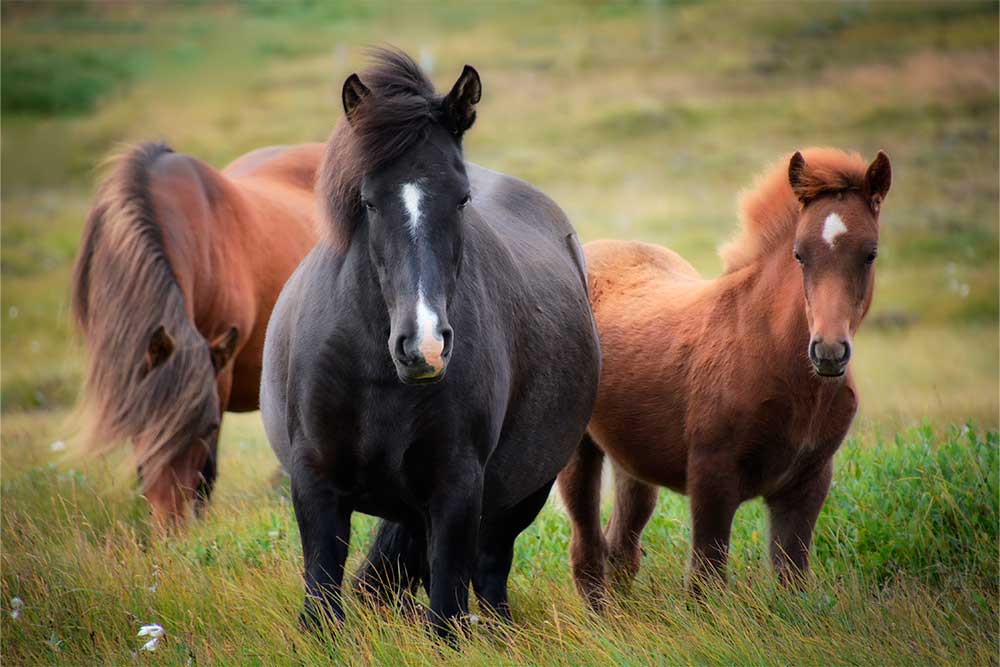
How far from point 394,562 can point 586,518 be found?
1.25 m

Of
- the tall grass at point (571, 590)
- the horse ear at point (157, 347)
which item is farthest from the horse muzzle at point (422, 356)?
the horse ear at point (157, 347)

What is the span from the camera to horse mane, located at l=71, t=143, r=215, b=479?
5477 millimetres

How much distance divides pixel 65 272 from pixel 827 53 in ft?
101

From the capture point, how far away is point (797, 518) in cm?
451

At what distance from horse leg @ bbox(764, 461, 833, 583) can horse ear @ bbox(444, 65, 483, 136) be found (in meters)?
2.22

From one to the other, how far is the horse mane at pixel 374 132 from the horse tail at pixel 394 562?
1.34 metres

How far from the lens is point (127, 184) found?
251 inches

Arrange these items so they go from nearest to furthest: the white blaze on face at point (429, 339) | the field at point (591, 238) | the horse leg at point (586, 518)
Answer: the white blaze on face at point (429, 339), the field at point (591, 238), the horse leg at point (586, 518)

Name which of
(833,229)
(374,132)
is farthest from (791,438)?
(374,132)

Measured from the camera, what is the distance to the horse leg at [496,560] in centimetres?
428

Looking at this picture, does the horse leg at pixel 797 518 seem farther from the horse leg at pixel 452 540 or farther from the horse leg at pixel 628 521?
the horse leg at pixel 452 540

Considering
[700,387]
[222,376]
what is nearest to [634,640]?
[700,387]

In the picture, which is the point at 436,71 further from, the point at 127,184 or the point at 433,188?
the point at 433,188

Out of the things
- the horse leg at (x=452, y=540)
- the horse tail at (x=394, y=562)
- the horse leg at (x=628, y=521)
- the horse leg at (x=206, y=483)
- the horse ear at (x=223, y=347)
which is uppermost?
the horse leg at (x=452, y=540)
